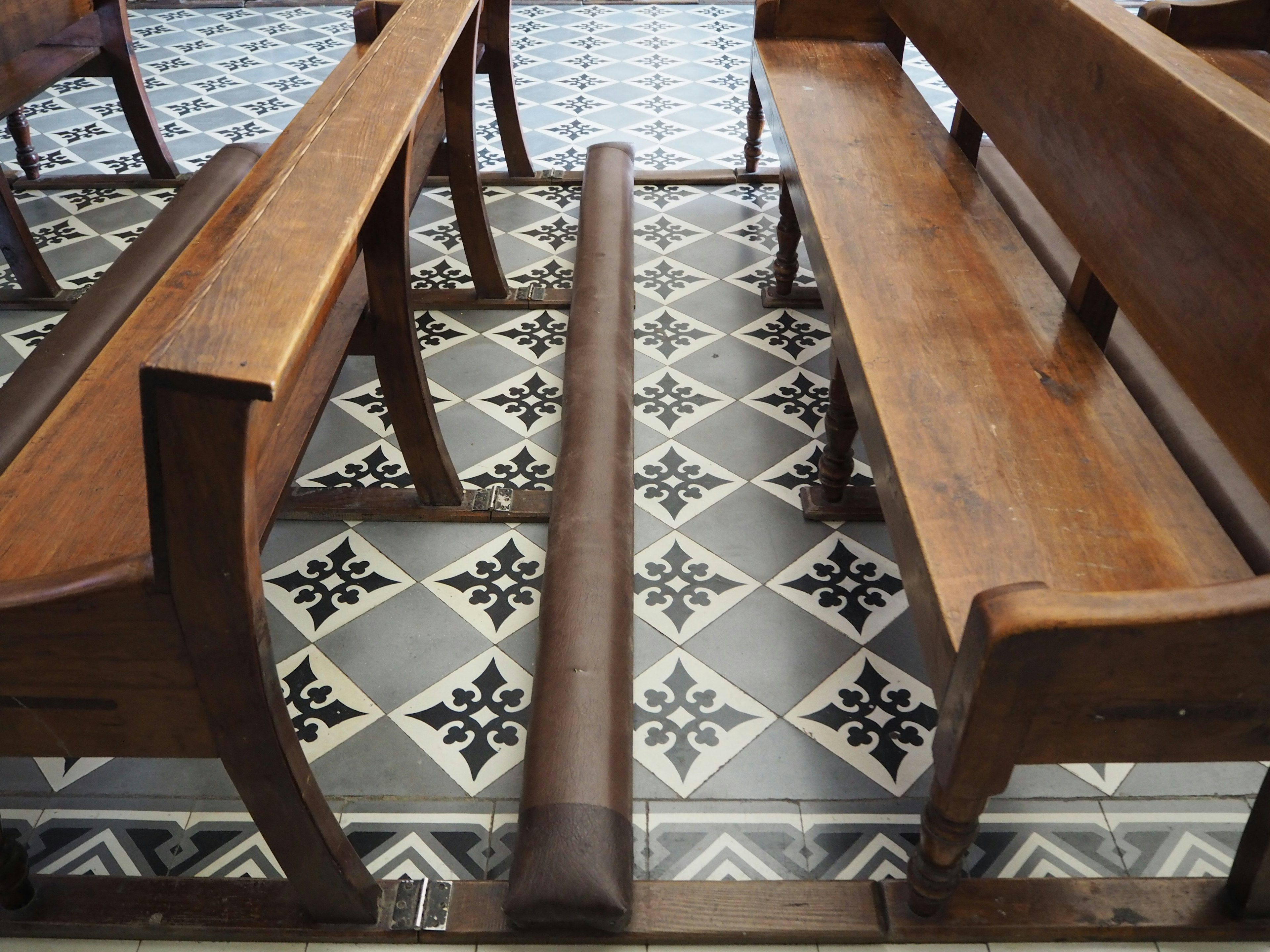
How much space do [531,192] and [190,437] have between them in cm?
303

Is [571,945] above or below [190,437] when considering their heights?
below

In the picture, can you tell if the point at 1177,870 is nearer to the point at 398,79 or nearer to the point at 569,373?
the point at 569,373

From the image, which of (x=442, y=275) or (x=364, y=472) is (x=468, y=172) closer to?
(x=442, y=275)

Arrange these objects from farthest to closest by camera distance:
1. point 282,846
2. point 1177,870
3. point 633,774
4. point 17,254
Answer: point 17,254 < point 633,774 < point 1177,870 < point 282,846

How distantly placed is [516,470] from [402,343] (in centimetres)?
55

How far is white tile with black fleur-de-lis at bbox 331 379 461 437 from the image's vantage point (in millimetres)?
2604

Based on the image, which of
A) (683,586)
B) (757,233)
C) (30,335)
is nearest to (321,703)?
(683,586)

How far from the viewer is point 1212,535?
1.37 metres

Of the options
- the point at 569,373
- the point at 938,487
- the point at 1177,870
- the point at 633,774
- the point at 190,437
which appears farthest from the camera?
the point at 569,373

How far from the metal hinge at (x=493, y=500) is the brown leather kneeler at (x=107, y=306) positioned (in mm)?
818

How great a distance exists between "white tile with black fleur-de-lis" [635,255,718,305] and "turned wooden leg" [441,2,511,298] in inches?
17.8

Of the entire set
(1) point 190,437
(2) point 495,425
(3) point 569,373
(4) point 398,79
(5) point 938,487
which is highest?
(4) point 398,79

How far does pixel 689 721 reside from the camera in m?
1.82

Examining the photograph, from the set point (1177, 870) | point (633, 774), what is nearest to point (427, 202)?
point (633, 774)
